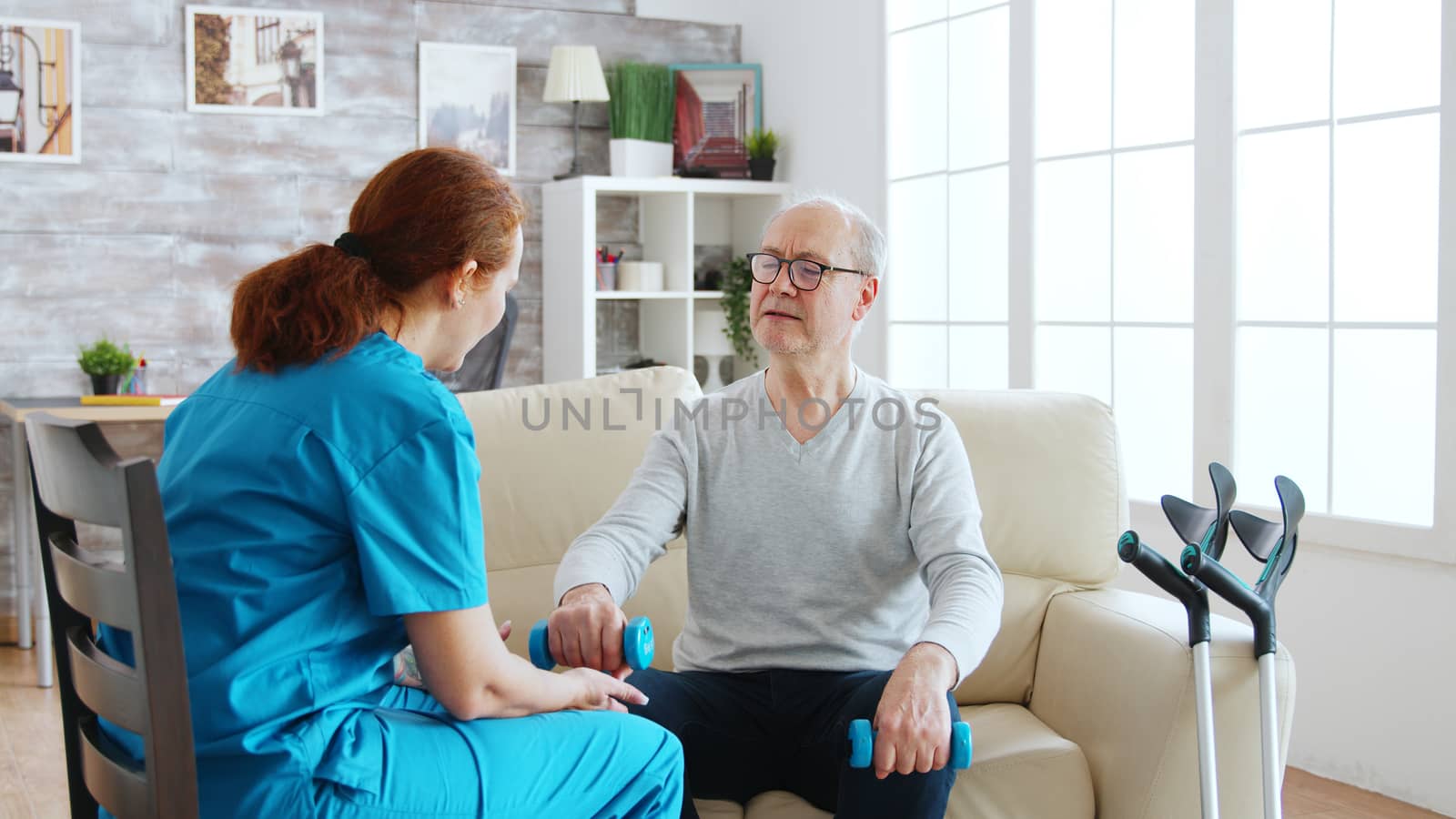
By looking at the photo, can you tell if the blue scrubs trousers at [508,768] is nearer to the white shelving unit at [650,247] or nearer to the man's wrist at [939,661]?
the man's wrist at [939,661]

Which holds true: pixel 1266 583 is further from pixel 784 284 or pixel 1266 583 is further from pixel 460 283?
pixel 460 283

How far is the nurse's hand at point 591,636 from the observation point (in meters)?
1.74

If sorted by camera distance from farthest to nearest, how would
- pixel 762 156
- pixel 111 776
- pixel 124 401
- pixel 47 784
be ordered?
pixel 762 156, pixel 124 401, pixel 47 784, pixel 111 776

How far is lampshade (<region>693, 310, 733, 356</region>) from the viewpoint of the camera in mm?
5027

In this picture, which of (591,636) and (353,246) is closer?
(353,246)

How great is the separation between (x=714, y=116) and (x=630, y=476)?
2967 millimetres

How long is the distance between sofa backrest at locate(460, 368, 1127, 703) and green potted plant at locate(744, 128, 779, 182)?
2721 millimetres

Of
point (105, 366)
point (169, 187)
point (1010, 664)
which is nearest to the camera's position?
point (1010, 664)

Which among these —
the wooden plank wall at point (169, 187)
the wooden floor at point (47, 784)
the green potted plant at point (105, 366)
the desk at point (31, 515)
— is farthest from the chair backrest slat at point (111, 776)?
the wooden plank wall at point (169, 187)

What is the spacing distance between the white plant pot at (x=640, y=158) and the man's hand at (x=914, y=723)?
3525mm

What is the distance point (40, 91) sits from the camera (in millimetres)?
4391

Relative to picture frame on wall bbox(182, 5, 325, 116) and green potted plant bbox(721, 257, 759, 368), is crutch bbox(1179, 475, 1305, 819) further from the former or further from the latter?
picture frame on wall bbox(182, 5, 325, 116)

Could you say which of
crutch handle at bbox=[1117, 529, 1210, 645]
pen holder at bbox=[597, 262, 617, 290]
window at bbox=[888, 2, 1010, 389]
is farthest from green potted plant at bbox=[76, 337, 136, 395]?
crutch handle at bbox=[1117, 529, 1210, 645]

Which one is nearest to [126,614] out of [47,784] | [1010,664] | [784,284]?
[784,284]
